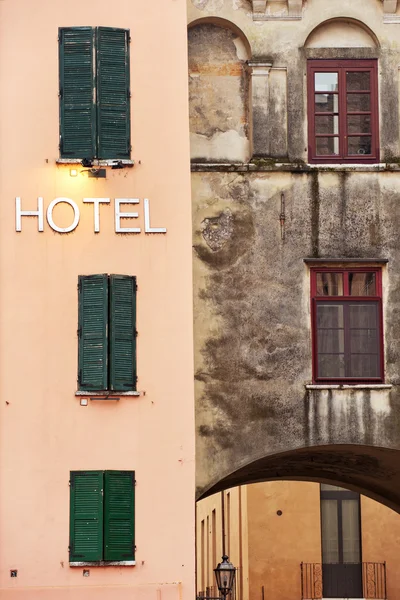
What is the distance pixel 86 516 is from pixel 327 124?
709cm

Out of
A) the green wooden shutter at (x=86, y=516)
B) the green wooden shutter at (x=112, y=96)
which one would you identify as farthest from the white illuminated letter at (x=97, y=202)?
the green wooden shutter at (x=86, y=516)

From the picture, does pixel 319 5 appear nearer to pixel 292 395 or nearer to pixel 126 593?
pixel 292 395

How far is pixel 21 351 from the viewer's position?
23.0 metres

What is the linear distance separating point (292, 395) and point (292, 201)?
9.65 ft

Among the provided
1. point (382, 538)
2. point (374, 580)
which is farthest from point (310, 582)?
point (382, 538)

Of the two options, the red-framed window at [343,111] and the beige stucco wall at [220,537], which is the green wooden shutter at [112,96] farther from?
the beige stucco wall at [220,537]

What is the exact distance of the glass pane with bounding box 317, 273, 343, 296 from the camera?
24.3 meters

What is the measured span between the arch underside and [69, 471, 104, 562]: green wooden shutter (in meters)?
1.97

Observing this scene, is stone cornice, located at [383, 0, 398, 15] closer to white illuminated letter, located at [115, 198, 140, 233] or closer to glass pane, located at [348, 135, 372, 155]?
glass pane, located at [348, 135, 372, 155]

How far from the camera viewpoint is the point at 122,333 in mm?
23109

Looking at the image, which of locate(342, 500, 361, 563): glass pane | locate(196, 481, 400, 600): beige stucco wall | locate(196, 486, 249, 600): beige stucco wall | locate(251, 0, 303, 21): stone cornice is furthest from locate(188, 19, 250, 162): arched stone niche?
Answer: locate(342, 500, 361, 563): glass pane

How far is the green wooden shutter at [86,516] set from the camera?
889 inches

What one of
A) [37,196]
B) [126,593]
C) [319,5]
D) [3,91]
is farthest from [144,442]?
[319,5]

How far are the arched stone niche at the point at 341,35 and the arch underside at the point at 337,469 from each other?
621 centimetres
